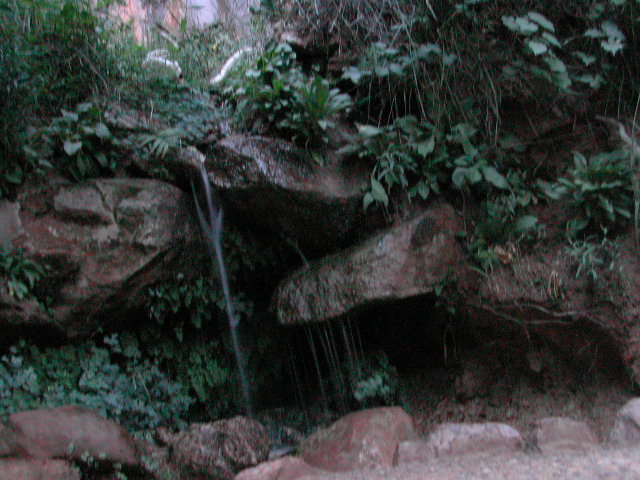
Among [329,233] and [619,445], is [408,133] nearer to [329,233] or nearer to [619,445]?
[329,233]

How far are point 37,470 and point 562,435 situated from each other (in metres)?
3.00

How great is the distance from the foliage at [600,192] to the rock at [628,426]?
A: 1346mm

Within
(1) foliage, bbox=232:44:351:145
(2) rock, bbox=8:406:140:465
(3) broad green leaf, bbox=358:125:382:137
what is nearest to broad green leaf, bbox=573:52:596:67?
(3) broad green leaf, bbox=358:125:382:137

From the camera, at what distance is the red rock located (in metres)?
3.11

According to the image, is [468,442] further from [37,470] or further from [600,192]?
[37,470]

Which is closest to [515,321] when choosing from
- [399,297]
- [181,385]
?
[399,297]

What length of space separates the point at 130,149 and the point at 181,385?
7.09ft

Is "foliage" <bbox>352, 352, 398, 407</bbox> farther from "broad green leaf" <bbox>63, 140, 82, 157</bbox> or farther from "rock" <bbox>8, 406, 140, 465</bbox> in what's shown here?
"broad green leaf" <bbox>63, 140, 82, 157</bbox>

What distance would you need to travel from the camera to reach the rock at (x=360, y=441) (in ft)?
10.8

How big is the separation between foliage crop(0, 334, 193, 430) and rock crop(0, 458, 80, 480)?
830 millimetres

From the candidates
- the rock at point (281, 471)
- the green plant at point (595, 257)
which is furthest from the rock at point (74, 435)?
the green plant at point (595, 257)

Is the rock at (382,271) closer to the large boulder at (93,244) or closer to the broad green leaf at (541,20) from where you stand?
the large boulder at (93,244)

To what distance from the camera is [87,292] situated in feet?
13.9

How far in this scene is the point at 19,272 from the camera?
13.2ft
